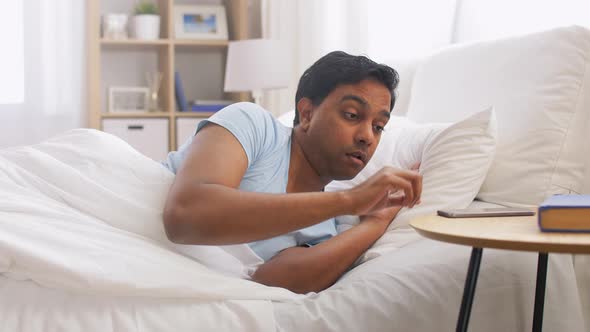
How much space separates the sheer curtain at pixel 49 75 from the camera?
381 cm

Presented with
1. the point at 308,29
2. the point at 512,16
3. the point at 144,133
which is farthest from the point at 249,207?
the point at 144,133

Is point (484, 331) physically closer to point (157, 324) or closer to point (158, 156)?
point (157, 324)

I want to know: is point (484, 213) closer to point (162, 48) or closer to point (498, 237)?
point (498, 237)

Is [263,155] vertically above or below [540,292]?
above

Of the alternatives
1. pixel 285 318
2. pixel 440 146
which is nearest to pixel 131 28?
pixel 440 146

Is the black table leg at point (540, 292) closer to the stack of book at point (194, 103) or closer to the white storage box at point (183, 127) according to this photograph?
the white storage box at point (183, 127)

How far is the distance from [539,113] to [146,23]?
2683 mm

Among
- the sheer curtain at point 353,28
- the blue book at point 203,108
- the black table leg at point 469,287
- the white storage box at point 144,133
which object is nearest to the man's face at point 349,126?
the black table leg at point 469,287

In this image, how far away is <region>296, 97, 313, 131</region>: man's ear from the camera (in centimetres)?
152

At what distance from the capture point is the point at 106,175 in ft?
4.40

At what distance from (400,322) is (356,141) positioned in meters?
0.35

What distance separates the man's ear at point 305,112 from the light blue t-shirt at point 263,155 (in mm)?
37

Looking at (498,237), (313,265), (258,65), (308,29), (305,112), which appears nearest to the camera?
(498,237)

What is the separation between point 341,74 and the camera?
147cm
